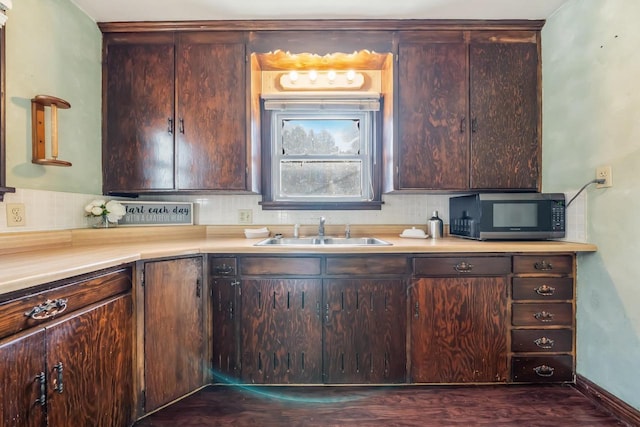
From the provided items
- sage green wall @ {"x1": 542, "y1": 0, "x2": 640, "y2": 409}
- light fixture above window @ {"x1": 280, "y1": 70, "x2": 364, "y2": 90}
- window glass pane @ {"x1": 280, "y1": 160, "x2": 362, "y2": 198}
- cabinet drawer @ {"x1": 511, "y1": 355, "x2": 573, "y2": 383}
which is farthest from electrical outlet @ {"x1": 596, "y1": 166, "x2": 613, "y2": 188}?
light fixture above window @ {"x1": 280, "y1": 70, "x2": 364, "y2": 90}

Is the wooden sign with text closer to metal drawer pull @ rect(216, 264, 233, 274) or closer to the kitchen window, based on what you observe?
the kitchen window

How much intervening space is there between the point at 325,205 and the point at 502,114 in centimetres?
140

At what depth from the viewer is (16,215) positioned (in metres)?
1.56

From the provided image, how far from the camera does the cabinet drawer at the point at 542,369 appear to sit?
1818 mm

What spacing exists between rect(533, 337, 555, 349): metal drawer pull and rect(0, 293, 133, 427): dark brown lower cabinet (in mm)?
2258

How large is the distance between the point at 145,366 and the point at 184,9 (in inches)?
84.1

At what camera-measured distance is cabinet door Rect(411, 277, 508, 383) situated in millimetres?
1808

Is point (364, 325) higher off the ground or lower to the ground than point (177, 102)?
lower

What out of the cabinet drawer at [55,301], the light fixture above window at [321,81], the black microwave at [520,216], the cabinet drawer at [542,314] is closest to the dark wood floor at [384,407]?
the cabinet drawer at [542,314]

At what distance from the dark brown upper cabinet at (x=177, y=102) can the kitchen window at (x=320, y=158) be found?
1.40 ft

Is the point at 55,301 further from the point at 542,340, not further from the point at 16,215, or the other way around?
the point at 542,340

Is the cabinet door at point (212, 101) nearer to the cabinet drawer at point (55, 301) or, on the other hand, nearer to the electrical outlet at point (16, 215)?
the electrical outlet at point (16, 215)

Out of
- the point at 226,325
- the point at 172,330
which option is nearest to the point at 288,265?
the point at 226,325

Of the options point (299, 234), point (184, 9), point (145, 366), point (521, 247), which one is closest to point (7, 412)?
point (145, 366)
